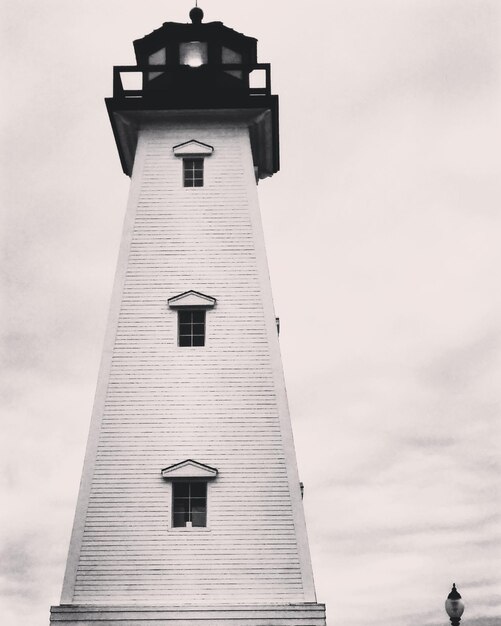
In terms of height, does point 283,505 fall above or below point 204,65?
below

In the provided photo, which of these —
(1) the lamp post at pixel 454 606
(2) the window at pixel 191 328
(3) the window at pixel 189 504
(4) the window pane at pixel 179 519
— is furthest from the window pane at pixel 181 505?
(1) the lamp post at pixel 454 606

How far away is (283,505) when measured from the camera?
969 inches

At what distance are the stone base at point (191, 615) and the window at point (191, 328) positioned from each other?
699cm

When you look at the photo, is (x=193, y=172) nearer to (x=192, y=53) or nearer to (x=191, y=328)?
(x=192, y=53)

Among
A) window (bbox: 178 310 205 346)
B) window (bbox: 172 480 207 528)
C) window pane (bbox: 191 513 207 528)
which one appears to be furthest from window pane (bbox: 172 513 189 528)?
window (bbox: 178 310 205 346)

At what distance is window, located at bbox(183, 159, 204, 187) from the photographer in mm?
28594

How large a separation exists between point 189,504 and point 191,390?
2995 millimetres

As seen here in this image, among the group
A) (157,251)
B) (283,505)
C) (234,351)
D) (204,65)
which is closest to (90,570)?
(283,505)

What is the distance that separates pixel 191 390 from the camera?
84.4ft

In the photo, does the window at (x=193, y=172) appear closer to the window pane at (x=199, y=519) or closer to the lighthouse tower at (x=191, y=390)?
the lighthouse tower at (x=191, y=390)

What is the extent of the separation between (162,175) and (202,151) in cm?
138

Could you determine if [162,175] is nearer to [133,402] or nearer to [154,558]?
[133,402]

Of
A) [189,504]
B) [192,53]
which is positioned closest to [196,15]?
[192,53]

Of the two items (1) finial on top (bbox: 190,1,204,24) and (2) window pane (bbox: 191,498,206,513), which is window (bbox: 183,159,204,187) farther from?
(2) window pane (bbox: 191,498,206,513)
